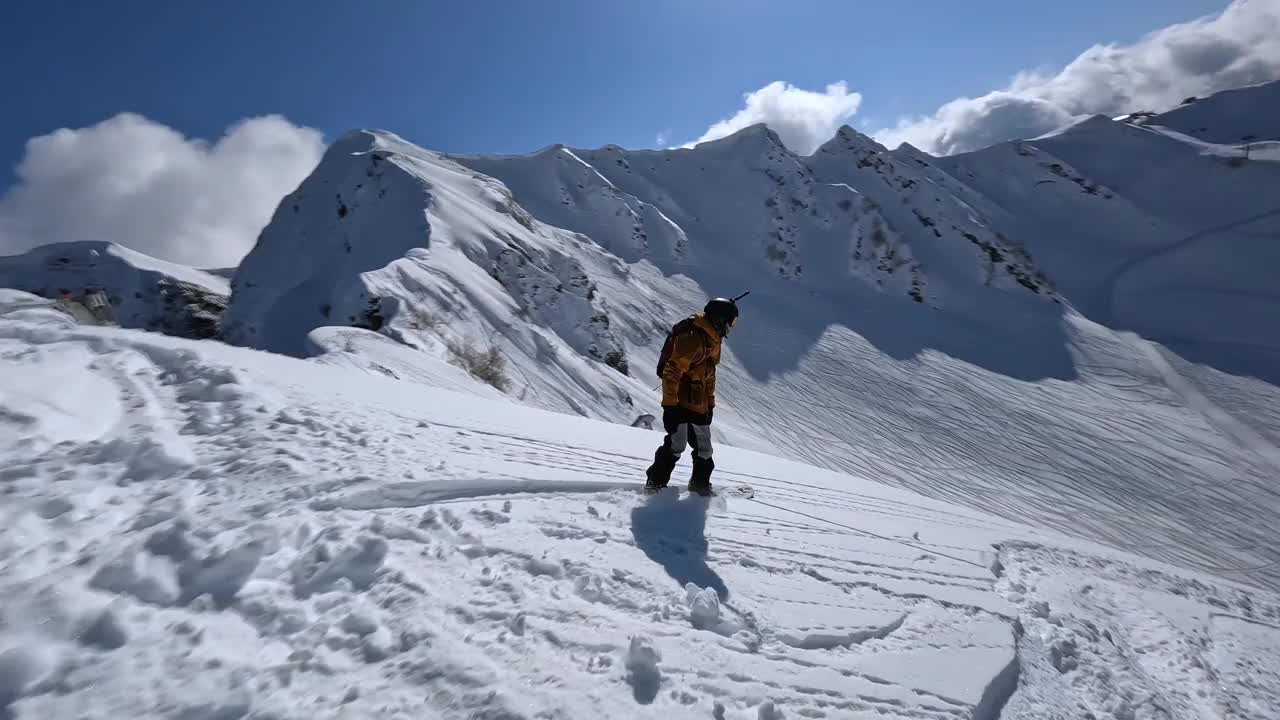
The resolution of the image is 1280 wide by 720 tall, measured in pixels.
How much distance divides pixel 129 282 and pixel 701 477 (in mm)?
50303

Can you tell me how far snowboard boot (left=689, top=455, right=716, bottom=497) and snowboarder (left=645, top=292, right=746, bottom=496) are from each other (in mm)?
11

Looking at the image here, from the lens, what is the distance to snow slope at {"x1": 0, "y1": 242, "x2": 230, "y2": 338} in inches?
1433

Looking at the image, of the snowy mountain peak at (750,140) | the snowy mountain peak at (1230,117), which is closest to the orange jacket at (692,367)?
the snowy mountain peak at (750,140)

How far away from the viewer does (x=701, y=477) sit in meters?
5.75

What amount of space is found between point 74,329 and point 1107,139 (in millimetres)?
106618

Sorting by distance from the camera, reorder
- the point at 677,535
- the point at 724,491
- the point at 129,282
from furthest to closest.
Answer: the point at 129,282 → the point at 724,491 → the point at 677,535

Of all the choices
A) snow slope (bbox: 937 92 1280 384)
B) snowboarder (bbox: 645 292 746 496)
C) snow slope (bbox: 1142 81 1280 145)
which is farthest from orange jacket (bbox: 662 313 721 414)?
snow slope (bbox: 1142 81 1280 145)

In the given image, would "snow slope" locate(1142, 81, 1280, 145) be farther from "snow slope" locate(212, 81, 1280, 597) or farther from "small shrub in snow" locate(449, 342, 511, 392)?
"small shrub in snow" locate(449, 342, 511, 392)

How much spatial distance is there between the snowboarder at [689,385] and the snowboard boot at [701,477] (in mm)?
11

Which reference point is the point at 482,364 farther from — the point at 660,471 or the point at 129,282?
the point at 129,282

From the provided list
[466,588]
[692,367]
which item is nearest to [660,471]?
[692,367]

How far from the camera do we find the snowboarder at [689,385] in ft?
18.2

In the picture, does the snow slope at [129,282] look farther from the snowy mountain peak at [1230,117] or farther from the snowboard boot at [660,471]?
the snowy mountain peak at [1230,117]

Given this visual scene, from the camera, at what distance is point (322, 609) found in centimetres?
276
